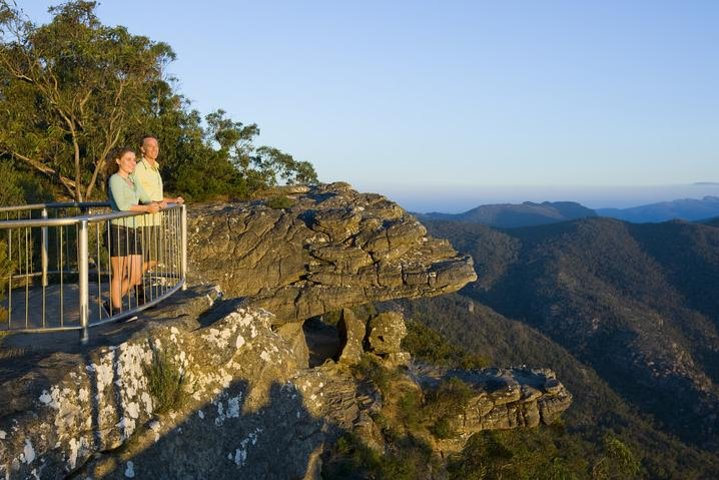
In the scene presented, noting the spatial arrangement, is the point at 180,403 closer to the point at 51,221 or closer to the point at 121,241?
the point at 51,221

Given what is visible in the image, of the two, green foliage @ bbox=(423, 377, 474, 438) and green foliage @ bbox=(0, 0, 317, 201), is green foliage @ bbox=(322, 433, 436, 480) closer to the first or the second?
green foliage @ bbox=(423, 377, 474, 438)

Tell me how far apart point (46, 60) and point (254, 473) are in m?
18.0

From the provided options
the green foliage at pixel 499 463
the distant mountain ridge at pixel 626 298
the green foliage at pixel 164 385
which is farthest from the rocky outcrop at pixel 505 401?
the distant mountain ridge at pixel 626 298

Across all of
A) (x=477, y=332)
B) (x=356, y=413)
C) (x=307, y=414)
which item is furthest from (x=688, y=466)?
(x=307, y=414)

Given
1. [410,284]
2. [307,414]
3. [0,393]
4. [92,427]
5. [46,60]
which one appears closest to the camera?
[0,393]

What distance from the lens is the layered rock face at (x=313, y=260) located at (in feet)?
48.3

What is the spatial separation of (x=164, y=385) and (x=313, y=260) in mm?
9851

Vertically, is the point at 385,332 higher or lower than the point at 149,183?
lower

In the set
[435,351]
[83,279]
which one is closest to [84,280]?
[83,279]

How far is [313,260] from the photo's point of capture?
15.1 m

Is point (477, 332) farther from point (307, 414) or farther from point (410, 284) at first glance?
point (307, 414)

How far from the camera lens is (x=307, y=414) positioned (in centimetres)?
697

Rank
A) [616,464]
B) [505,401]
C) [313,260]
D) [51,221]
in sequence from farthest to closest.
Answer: [616,464] < [505,401] < [313,260] < [51,221]

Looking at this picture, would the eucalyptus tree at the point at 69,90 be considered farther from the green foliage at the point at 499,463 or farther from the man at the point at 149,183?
the green foliage at the point at 499,463
